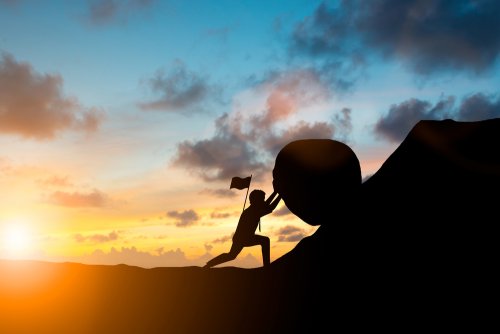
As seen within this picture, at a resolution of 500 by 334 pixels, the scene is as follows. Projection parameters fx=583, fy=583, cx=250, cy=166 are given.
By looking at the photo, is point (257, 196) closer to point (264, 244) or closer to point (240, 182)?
point (240, 182)

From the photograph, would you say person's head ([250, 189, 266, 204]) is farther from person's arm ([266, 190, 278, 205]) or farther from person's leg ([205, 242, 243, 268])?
person's leg ([205, 242, 243, 268])

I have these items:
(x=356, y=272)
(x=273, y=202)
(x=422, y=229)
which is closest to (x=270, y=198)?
(x=273, y=202)

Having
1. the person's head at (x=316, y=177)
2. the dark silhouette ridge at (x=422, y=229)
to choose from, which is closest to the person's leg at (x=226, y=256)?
the person's head at (x=316, y=177)

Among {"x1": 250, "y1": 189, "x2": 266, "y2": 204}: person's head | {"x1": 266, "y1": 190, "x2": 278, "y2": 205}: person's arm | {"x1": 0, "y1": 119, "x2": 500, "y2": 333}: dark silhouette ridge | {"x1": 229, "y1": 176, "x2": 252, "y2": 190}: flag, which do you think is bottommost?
{"x1": 0, "y1": 119, "x2": 500, "y2": 333}: dark silhouette ridge

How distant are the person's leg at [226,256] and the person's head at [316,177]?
217 centimetres

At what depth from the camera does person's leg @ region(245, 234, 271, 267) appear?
47.2 feet

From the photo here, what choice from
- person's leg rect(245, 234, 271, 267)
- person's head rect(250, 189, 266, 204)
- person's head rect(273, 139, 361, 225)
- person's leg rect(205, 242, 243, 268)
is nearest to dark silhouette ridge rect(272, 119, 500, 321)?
person's head rect(273, 139, 361, 225)

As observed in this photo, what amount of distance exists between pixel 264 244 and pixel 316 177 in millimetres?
2549

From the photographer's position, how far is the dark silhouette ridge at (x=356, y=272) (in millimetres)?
9117

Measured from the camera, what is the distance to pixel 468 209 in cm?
948

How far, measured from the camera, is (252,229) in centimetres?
1455

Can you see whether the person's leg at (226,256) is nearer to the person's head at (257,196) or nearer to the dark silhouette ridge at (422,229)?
the person's head at (257,196)

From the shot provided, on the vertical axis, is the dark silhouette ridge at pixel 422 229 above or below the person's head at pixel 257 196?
below

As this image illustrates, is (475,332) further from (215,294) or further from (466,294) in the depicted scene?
(215,294)
